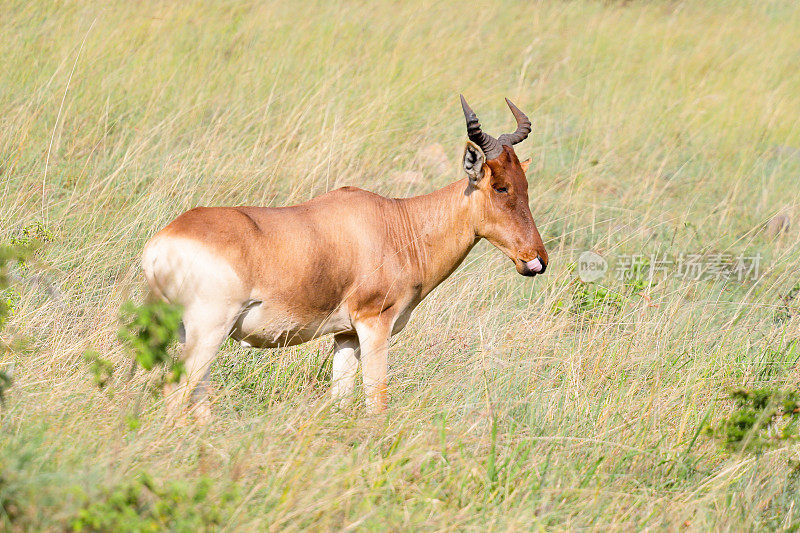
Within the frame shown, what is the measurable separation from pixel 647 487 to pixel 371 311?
1912 mm

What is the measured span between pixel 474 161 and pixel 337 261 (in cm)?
107

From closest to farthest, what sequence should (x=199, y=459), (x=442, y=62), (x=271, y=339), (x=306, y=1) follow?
(x=199, y=459), (x=271, y=339), (x=442, y=62), (x=306, y=1)

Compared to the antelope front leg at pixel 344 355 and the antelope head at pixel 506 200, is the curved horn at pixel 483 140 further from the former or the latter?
the antelope front leg at pixel 344 355

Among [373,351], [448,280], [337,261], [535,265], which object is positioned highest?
[337,261]

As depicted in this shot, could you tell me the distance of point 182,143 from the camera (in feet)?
29.6

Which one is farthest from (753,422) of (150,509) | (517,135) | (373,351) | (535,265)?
(150,509)

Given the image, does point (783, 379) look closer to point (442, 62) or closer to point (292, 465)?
point (292, 465)

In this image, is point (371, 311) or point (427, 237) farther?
point (427, 237)

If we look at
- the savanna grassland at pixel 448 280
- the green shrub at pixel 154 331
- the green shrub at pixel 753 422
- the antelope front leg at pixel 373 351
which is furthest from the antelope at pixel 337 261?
the green shrub at pixel 753 422

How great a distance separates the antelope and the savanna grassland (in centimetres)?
33

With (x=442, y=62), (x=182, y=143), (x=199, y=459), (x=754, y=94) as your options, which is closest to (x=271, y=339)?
(x=199, y=459)

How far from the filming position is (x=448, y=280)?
775 cm

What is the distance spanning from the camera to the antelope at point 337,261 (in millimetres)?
4938

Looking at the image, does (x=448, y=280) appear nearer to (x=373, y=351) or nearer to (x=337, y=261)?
(x=373, y=351)
